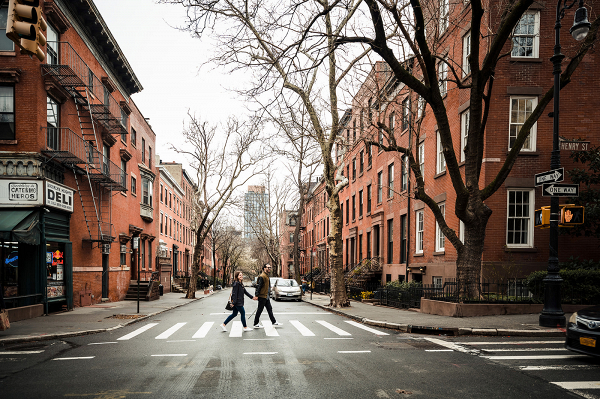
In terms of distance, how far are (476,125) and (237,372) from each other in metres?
10.7

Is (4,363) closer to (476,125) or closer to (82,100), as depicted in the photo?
(476,125)

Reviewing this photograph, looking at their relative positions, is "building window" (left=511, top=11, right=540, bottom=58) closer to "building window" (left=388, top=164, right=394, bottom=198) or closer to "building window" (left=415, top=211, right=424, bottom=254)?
"building window" (left=415, top=211, right=424, bottom=254)

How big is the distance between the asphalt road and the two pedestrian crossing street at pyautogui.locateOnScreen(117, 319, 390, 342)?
0.18 meters

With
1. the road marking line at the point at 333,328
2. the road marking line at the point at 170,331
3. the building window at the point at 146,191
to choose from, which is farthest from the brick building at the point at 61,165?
the road marking line at the point at 333,328

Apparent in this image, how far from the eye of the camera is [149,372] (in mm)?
7418

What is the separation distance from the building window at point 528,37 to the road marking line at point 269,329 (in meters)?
14.1

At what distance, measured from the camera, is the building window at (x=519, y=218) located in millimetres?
18125

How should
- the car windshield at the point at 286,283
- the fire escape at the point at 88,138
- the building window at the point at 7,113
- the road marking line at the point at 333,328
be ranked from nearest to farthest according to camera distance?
1. the road marking line at the point at 333,328
2. the building window at the point at 7,113
3. the fire escape at the point at 88,138
4. the car windshield at the point at 286,283

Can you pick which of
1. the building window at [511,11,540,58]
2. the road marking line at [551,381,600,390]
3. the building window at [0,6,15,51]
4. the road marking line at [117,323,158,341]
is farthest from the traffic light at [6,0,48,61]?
the building window at [511,11,540,58]

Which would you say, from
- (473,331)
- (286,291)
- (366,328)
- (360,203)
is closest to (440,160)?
(366,328)

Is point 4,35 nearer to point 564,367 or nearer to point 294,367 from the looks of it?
point 294,367

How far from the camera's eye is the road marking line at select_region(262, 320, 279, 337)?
11.8 m

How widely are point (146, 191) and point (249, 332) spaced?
2499cm

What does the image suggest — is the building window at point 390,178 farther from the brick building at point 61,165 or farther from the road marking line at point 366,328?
the brick building at point 61,165
